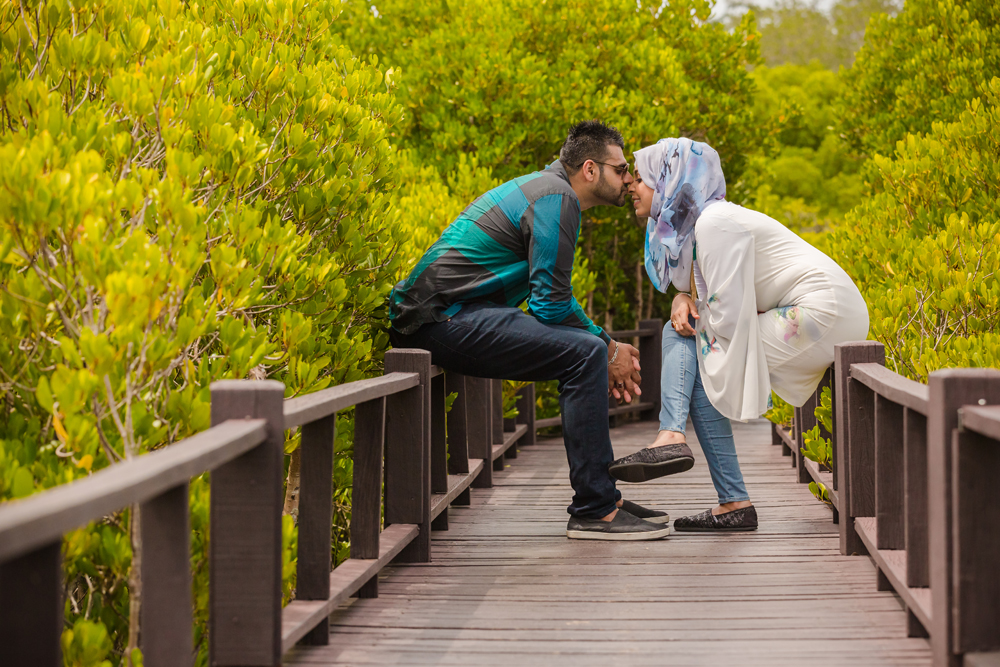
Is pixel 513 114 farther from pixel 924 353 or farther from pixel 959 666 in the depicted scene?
pixel 959 666

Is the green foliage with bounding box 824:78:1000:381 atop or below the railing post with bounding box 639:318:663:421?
atop

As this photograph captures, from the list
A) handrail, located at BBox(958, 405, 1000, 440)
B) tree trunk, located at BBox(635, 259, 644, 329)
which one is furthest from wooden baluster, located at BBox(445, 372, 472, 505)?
tree trunk, located at BBox(635, 259, 644, 329)

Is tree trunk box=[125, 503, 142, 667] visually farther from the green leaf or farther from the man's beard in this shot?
the man's beard

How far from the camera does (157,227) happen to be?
8.77 ft

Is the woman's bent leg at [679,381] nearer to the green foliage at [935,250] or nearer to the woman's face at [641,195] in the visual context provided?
the woman's face at [641,195]

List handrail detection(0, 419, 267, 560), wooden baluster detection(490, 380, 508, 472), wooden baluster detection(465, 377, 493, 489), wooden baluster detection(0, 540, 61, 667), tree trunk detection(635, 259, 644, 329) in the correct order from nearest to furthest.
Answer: handrail detection(0, 419, 267, 560)
wooden baluster detection(0, 540, 61, 667)
wooden baluster detection(465, 377, 493, 489)
wooden baluster detection(490, 380, 508, 472)
tree trunk detection(635, 259, 644, 329)

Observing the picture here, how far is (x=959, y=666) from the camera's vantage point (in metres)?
2.35

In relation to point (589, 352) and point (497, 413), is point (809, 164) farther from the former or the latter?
point (589, 352)

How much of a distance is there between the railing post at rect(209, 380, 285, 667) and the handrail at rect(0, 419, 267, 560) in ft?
0.17

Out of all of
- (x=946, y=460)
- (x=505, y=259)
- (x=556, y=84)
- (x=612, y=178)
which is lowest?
(x=946, y=460)

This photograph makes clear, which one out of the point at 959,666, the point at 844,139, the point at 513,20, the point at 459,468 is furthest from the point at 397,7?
the point at 959,666

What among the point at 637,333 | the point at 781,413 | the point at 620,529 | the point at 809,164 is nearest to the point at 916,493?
the point at 620,529

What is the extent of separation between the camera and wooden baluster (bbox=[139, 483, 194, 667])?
6.70ft

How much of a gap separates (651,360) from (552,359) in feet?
16.6
